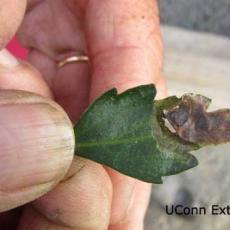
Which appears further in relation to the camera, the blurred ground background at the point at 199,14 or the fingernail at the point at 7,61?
the blurred ground background at the point at 199,14

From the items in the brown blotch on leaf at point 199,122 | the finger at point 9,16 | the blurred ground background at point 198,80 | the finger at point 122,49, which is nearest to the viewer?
the brown blotch on leaf at point 199,122

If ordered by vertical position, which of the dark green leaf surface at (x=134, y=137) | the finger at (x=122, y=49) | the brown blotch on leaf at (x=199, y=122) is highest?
the brown blotch on leaf at (x=199, y=122)

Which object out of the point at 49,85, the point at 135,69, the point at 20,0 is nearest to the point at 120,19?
the point at 135,69

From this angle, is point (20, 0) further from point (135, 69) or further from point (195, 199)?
point (195, 199)

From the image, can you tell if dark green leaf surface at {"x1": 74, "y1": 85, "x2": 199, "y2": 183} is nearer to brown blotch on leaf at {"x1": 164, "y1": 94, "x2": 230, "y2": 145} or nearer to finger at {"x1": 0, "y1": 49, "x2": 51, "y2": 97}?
brown blotch on leaf at {"x1": 164, "y1": 94, "x2": 230, "y2": 145}

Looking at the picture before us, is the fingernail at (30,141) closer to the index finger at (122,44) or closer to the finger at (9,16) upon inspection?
the finger at (9,16)

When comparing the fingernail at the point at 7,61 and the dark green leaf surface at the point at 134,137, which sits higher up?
A: the dark green leaf surface at the point at 134,137

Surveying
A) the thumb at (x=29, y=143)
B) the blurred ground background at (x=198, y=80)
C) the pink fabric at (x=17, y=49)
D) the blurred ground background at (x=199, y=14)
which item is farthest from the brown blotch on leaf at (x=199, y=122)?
the blurred ground background at (x=199, y=14)
